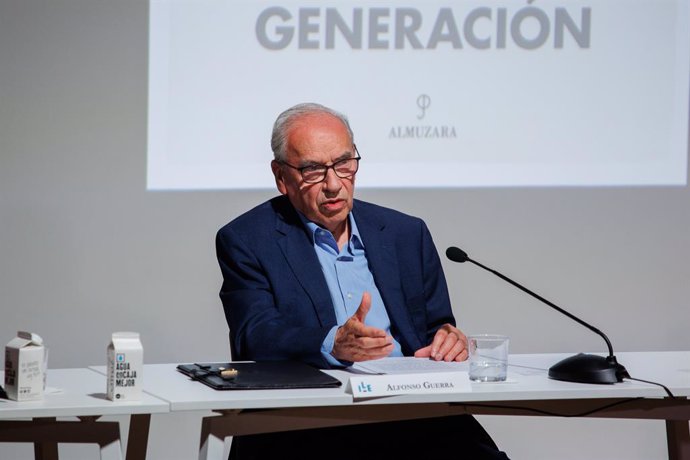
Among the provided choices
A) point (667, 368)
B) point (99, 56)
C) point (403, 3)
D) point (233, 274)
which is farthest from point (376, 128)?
point (667, 368)

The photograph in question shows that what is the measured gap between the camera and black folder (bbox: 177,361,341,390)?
84.4 inches

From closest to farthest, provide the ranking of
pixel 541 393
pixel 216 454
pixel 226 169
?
1. pixel 216 454
2. pixel 541 393
3. pixel 226 169

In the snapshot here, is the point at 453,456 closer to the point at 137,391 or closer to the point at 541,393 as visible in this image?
the point at 541,393

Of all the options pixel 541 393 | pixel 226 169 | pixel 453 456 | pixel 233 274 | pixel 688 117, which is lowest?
pixel 453 456

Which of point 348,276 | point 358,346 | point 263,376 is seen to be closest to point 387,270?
point 348,276

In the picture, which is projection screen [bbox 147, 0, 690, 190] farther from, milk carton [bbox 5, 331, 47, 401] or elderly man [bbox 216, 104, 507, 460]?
milk carton [bbox 5, 331, 47, 401]

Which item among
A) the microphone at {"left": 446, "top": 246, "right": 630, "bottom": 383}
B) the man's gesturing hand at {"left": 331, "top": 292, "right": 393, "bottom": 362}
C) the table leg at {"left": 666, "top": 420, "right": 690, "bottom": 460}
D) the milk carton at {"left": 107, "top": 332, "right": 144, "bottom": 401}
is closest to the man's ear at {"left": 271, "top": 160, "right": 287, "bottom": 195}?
the man's gesturing hand at {"left": 331, "top": 292, "right": 393, "bottom": 362}

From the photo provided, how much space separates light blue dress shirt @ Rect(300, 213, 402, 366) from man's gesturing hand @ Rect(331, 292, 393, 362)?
0.93ft

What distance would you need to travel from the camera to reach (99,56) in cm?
404

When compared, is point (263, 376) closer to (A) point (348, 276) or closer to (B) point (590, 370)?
(A) point (348, 276)

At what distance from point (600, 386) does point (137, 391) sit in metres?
1.01

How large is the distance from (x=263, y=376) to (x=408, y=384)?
33cm

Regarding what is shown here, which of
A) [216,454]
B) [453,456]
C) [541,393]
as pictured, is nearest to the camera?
[216,454]

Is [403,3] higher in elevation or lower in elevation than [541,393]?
higher
